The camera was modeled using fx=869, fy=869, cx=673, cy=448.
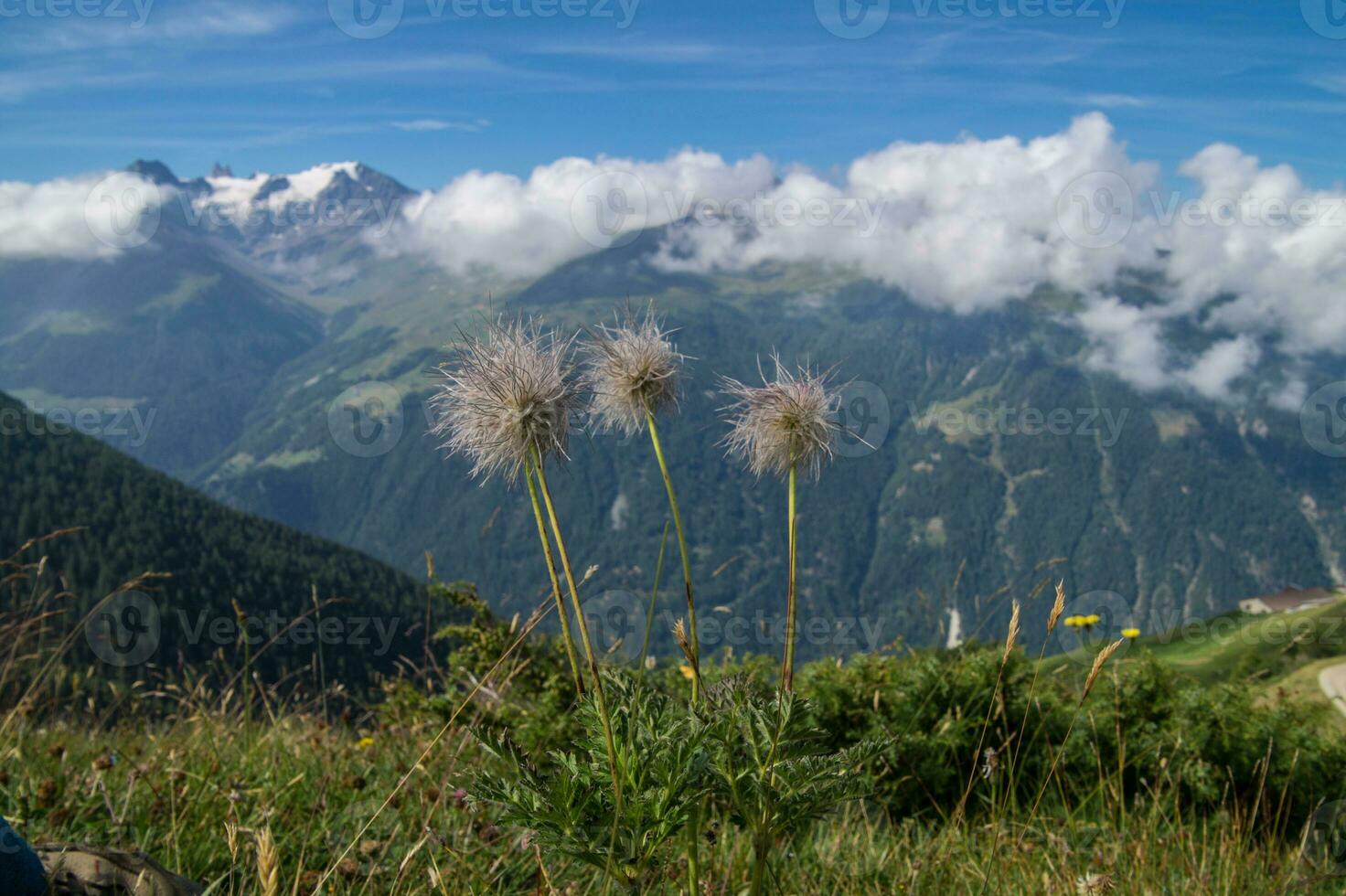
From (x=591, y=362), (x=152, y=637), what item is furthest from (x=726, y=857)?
(x=152, y=637)

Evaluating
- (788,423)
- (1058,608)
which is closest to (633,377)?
(788,423)

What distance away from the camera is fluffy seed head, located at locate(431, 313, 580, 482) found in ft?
8.23

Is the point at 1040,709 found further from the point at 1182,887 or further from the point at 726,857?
the point at 726,857

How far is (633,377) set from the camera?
9.81ft

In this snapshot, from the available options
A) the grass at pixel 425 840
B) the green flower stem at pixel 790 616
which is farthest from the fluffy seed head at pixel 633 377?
the grass at pixel 425 840

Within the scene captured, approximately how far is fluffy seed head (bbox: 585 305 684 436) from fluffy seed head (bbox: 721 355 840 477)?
0.29 m

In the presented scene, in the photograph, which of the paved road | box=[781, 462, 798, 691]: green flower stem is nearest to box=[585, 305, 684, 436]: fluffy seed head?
box=[781, 462, 798, 691]: green flower stem

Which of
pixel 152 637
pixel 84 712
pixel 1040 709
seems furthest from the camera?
pixel 152 637

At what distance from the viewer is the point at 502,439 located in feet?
8.46

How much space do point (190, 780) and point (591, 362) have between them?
3391mm

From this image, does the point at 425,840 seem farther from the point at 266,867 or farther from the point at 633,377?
the point at 633,377

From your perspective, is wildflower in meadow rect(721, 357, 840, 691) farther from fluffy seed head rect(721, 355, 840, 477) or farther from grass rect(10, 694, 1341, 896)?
grass rect(10, 694, 1341, 896)

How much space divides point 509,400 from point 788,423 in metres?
0.98

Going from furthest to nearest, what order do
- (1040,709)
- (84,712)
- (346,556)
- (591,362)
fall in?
(346,556), (84,712), (1040,709), (591,362)
